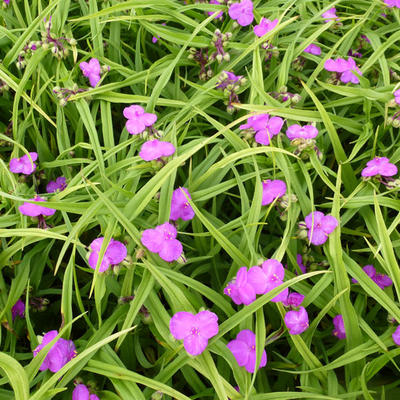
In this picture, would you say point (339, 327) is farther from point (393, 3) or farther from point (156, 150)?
point (393, 3)

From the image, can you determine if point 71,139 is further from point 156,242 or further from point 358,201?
point 358,201

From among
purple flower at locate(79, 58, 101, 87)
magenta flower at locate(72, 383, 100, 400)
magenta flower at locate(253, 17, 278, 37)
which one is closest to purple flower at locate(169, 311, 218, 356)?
magenta flower at locate(72, 383, 100, 400)

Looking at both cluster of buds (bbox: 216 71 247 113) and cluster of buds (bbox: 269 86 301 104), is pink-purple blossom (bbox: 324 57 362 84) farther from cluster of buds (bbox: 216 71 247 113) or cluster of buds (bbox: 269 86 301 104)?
cluster of buds (bbox: 216 71 247 113)

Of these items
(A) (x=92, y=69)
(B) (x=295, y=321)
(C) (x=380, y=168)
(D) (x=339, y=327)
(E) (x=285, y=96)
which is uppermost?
(A) (x=92, y=69)

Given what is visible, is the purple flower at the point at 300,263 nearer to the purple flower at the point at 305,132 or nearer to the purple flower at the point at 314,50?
the purple flower at the point at 305,132

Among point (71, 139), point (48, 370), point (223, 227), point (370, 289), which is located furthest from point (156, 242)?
point (71, 139)

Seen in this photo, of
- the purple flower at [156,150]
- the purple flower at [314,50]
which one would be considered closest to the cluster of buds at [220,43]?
the purple flower at [314,50]

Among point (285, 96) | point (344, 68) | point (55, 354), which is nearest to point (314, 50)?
point (344, 68)
